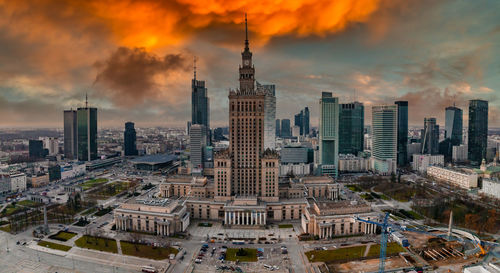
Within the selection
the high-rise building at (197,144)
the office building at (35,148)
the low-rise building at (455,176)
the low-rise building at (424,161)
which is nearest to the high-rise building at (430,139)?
the low-rise building at (424,161)

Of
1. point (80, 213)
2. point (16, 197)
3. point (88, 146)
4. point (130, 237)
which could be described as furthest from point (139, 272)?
point (88, 146)

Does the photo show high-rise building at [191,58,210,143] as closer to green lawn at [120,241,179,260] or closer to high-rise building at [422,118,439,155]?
high-rise building at [422,118,439,155]

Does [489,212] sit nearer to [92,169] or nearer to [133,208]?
[133,208]

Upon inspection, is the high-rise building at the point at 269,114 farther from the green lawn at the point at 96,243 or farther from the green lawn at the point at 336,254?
the green lawn at the point at 96,243

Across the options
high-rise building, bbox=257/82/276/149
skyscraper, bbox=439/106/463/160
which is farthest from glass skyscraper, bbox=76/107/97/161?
skyscraper, bbox=439/106/463/160

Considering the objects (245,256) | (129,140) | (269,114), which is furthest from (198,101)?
(245,256)
